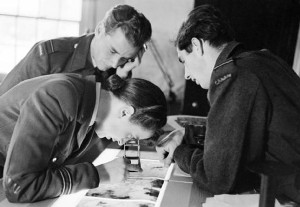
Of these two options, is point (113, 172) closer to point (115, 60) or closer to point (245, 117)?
point (245, 117)

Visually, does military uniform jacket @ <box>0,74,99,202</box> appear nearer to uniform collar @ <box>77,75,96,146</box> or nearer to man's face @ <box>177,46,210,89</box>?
uniform collar @ <box>77,75,96,146</box>

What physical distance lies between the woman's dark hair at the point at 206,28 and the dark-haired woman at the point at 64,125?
0.24m

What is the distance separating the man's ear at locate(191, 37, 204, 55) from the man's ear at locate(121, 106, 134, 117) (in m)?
0.33

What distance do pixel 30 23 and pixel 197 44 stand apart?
2944 millimetres

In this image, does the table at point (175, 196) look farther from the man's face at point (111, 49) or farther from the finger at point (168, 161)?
the man's face at point (111, 49)

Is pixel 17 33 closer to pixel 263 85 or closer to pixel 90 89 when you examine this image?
pixel 90 89

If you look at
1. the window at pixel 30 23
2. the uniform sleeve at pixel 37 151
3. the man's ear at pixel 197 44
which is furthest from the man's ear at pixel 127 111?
the window at pixel 30 23

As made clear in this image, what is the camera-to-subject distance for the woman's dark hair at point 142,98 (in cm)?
145

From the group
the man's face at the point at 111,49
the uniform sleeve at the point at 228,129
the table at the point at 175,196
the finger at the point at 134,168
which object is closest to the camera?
the uniform sleeve at the point at 228,129

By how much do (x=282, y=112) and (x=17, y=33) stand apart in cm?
335

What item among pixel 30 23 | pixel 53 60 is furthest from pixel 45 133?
pixel 30 23

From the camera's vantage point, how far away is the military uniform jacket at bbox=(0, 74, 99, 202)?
1.21 metres

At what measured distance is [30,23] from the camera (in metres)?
3.92

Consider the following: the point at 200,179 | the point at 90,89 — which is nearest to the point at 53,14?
the point at 90,89
